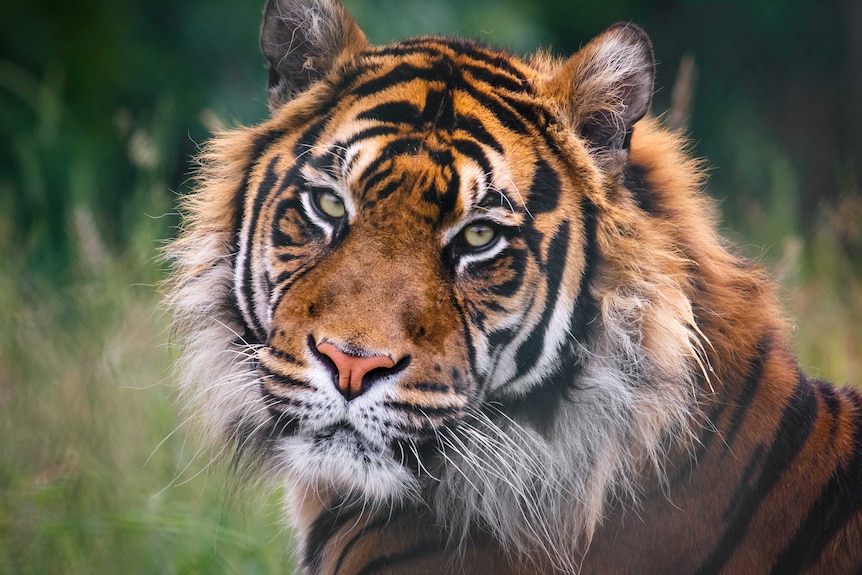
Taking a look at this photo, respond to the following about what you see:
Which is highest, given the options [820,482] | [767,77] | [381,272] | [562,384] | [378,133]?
[767,77]

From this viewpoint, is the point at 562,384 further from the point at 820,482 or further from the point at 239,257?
the point at 239,257

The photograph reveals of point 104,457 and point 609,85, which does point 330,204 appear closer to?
point 609,85

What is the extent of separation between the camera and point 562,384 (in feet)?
6.81

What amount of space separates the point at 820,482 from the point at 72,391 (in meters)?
2.56

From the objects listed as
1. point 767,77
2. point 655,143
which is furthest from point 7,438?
point 767,77

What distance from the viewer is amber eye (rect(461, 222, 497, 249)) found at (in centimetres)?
197

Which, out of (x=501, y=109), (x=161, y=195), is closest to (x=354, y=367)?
(x=501, y=109)

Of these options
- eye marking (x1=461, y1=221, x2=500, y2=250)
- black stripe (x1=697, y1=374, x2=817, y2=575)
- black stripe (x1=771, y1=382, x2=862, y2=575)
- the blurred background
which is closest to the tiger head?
eye marking (x1=461, y1=221, x2=500, y2=250)

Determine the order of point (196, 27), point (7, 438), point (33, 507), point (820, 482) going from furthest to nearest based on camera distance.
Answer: point (196, 27), point (7, 438), point (33, 507), point (820, 482)

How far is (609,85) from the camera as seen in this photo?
208cm

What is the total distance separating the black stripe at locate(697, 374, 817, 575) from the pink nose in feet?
2.48

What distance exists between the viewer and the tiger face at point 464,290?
192cm

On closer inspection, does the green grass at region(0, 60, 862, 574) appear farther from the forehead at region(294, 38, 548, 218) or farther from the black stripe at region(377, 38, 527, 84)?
the black stripe at region(377, 38, 527, 84)

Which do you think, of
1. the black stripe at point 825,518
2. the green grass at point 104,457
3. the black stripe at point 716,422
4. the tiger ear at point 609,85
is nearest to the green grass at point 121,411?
the green grass at point 104,457
